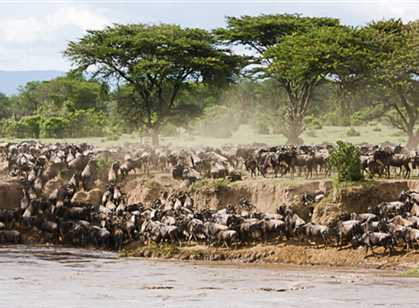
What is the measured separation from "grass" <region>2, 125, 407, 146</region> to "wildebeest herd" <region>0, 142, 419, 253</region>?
22608 mm

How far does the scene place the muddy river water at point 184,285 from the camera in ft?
67.4

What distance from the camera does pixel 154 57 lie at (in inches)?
2301

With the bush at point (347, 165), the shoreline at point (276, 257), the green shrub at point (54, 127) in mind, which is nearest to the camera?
the shoreline at point (276, 257)

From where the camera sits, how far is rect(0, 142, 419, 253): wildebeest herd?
97.1 feet

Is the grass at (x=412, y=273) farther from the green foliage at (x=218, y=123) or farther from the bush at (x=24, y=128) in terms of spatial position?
the bush at (x=24, y=128)

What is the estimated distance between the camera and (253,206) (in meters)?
34.7

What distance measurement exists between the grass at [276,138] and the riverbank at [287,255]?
36451mm

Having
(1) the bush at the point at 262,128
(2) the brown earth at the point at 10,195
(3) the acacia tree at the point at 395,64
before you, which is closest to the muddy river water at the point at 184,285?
(2) the brown earth at the point at 10,195

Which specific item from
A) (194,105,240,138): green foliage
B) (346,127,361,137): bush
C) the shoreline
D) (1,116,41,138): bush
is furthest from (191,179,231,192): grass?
(1,116,41,138): bush

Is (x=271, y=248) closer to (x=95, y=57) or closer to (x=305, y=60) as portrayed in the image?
(x=305, y=60)

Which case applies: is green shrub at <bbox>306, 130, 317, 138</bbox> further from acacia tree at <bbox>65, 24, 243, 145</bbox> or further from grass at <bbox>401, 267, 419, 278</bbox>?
grass at <bbox>401, 267, 419, 278</bbox>

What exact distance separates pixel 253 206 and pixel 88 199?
8.73m

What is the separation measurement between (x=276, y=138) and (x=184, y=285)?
164ft

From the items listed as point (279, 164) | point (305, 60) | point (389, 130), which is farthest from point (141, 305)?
point (389, 130)
